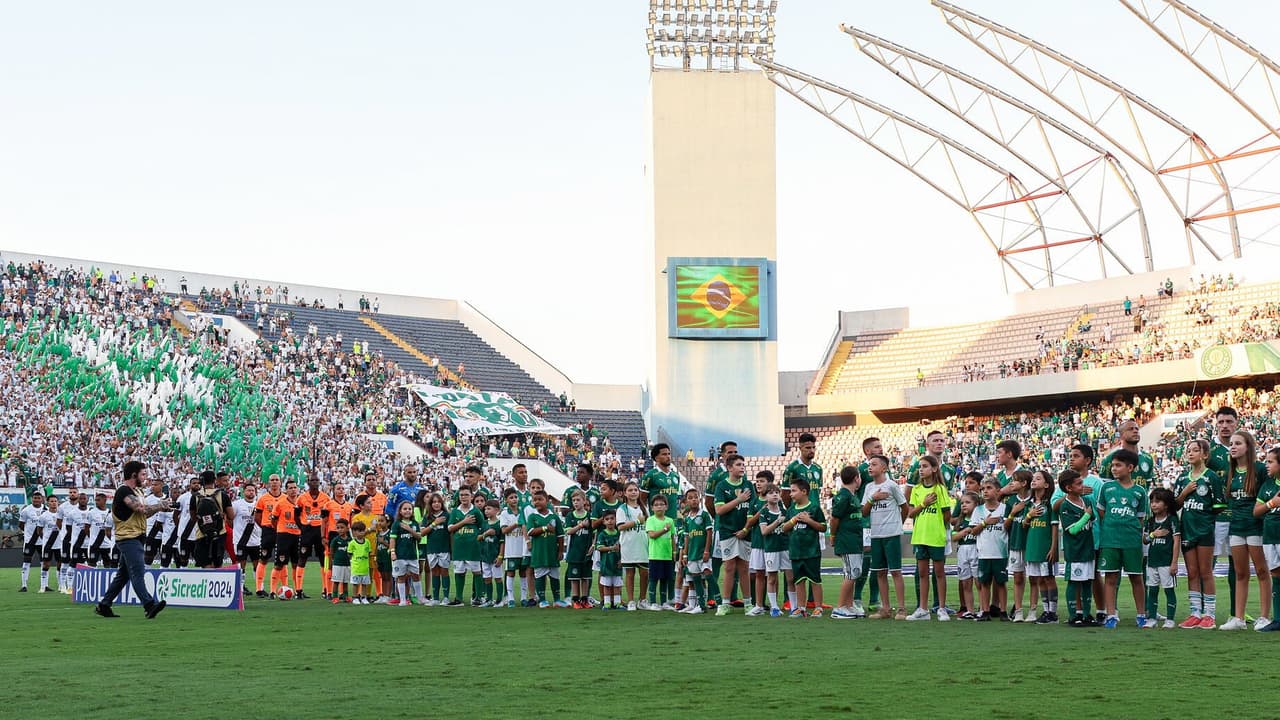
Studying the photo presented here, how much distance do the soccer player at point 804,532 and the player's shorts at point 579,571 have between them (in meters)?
3.52

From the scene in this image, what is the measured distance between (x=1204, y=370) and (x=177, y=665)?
44.7 meters

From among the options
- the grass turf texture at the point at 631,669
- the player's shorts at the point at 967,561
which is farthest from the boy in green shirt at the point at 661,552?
the player's shorts at the point at 967,561

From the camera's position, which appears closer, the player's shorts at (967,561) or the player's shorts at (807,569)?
the player's shorts at (967,561)

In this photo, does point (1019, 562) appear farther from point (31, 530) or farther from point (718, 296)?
point (718, 296)

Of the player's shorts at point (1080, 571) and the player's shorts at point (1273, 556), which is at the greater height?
the player's shorts at point (1273, 556)

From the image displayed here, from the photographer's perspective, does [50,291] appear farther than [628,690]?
Yes

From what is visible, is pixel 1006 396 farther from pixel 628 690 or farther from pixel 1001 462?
pixel 628 690

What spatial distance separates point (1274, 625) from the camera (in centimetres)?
1283

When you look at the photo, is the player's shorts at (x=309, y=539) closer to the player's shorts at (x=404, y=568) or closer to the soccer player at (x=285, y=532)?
the soccer player at (x=285, y=532)

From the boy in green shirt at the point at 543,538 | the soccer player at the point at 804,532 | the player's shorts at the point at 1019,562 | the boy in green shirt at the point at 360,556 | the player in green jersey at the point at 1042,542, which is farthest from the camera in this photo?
the boy in green shirt at the point at 360,556

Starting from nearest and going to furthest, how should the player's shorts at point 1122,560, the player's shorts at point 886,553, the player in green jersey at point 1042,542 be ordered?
the player's shorts at point 1122,560, the player in green jersey at point 1042,542, the player's shorts at point 886,553

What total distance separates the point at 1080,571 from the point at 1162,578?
810 millimetres

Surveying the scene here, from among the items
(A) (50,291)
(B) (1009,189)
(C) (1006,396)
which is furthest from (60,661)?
(B) (1009,189)

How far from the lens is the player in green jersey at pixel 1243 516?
13008 mm
